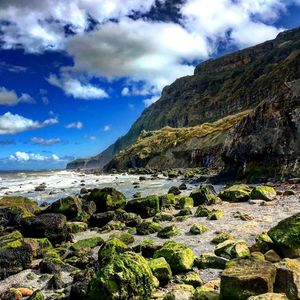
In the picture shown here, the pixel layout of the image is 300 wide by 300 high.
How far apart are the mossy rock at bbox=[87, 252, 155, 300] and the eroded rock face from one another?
33.4m

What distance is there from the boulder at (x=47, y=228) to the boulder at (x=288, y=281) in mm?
13170

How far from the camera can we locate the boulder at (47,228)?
2006 cm

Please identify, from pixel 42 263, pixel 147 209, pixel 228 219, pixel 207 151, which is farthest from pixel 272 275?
pixel 207 151

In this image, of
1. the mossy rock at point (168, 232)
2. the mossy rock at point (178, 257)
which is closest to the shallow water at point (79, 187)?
the mossy rock at point (168, 232)

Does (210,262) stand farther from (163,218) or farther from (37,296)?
(163,218)

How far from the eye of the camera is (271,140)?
44094 mm

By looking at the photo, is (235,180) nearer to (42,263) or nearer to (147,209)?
(147,209)

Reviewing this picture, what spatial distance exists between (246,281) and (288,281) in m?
1.08

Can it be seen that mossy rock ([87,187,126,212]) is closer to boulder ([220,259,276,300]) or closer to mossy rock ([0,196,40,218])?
mossy rock ([0,196,40,218])

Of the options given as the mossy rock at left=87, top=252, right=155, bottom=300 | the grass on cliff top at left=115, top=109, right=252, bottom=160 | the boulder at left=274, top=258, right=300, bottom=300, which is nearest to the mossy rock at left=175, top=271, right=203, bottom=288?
the mossy rock at left=87, top=252, right=155, bottom=300

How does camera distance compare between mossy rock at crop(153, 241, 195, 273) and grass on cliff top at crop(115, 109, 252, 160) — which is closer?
mossy rock at crop(153, 241, 195, 273)

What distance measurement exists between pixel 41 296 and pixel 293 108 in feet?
124

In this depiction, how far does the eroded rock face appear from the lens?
41781 millimetres

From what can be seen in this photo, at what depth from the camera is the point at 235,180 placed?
47.7 m
